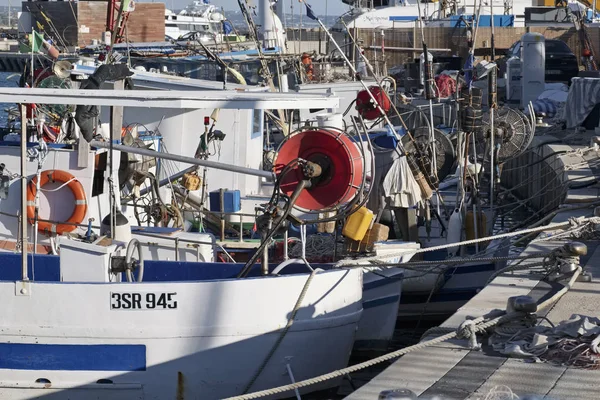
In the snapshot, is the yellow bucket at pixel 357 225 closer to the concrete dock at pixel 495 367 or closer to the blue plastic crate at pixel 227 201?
the concrete dock at pixel 495 367

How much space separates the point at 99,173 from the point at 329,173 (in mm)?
2364

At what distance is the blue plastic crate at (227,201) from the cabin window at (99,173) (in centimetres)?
272

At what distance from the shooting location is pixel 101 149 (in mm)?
10023

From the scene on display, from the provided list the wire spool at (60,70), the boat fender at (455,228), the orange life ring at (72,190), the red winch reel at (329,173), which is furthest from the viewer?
the wire spool at (60,70)

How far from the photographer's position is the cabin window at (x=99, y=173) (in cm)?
993

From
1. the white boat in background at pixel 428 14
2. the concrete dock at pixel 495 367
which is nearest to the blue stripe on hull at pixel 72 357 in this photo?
the concrete dock at pixel 495 367

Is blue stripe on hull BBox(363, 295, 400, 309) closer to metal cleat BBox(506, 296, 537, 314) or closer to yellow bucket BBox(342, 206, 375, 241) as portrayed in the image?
yellow bucket BBox(342, 206, 375, 241)

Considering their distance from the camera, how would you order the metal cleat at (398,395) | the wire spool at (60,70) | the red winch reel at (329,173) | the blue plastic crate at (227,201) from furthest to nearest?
the wire spool at (60,70) → the blue plastic crate at (227,201) → the red winch reel at (329,173) → the metal cleat at (398,395)

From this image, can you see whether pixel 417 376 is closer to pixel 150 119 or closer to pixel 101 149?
pixel 101 149

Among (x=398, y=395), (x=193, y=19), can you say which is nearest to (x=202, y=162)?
(x=398, y=395)

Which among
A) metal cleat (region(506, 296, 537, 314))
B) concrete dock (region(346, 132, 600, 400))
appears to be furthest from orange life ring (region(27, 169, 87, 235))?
metal cleat (region(506, 296, 537, 314))

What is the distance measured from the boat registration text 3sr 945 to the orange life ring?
157 cm

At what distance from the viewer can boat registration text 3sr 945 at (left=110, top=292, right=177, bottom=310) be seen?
27.4 feet

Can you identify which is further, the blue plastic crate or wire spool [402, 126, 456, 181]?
wire spool [402, 126, 456, 181]
